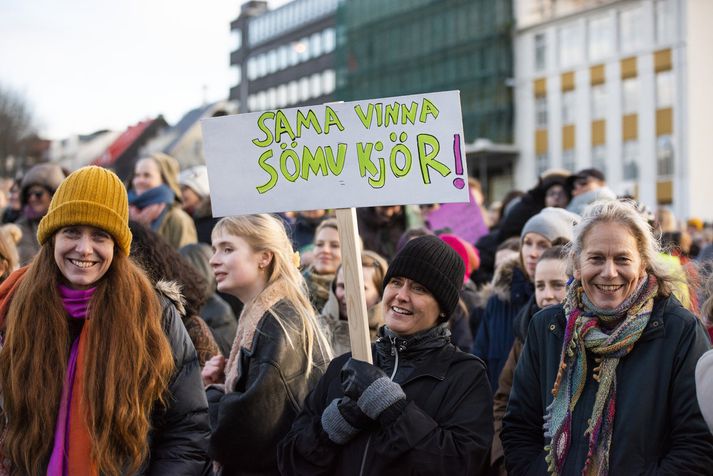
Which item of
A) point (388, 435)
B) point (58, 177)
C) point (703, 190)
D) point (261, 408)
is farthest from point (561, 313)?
point (703, 190)

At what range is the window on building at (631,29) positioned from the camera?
47156 millimetres

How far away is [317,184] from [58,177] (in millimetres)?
4225

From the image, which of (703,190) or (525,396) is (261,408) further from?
(703,190)

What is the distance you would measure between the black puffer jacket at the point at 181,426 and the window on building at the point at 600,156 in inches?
1838

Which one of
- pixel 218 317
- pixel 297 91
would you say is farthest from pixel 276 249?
pixel 297 91

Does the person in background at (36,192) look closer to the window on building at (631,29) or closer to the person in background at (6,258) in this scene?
the person in background at (6,258)

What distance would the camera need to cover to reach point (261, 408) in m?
4.34

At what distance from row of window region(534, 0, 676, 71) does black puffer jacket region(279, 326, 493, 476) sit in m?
44.5

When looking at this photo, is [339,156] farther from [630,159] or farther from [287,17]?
[287,17]

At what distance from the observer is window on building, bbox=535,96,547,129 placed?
52781 mm

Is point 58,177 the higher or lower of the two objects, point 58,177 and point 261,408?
the higher

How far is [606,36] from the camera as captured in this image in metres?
48.9

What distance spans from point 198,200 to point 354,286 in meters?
5.61

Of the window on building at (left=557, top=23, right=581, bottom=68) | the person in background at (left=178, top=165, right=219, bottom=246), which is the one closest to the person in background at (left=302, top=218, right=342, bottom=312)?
the person in background at (left=178, top=165, right=219, bottom=246)
